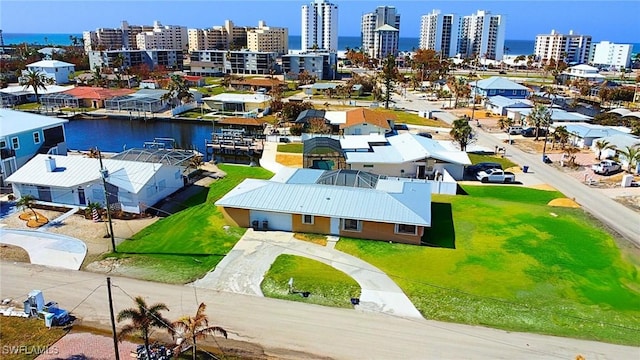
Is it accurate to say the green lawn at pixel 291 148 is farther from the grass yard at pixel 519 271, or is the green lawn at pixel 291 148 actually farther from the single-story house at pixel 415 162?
the grass yard at pixel 519 271

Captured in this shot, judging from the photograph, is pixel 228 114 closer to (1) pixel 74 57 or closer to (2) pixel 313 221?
(2) pixel 313 221

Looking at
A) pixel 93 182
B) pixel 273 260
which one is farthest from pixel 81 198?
pixel 273 260

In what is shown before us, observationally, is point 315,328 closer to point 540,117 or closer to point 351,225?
point 351,225

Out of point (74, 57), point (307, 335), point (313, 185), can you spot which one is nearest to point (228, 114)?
point (313, 185)

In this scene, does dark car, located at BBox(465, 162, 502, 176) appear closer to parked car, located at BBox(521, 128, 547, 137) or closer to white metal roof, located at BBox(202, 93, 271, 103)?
parked car, located at BBox(521, 128, 547, 137)

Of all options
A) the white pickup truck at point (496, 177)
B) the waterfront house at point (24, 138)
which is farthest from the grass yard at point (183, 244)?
the white pickup truck at point (496, 177)

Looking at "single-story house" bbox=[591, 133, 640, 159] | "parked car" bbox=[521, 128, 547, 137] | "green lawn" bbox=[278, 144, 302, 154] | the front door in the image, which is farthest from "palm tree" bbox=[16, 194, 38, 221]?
"parked car" bbox=[521, 128, 547, 137]

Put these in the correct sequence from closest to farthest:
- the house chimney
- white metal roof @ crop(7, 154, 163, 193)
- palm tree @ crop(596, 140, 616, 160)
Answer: white metal roof @ crop(7, 154, 163, 193) → the house chimney → palm tree @ crop(596, 140, 616, 160)
